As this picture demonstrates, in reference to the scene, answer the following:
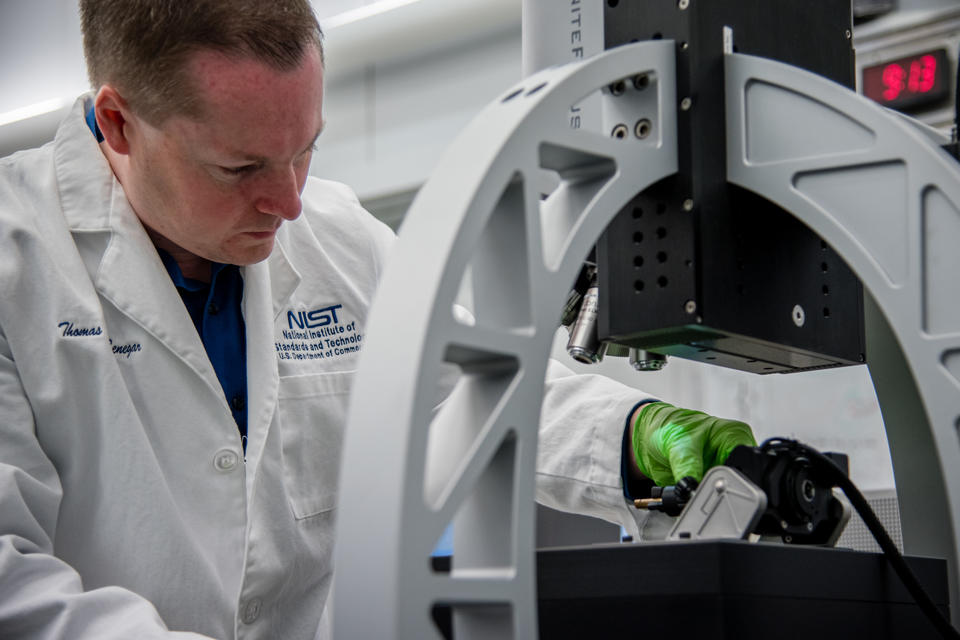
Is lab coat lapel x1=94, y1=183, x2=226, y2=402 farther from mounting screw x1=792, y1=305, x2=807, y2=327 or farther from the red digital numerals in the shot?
the red digital numerals

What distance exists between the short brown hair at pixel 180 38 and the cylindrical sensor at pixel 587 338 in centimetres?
48

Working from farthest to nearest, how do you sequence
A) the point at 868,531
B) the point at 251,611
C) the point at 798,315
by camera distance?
the point at 868,531 → the point at 251,611 → the point at 798,315

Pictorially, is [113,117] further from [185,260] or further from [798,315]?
[798,315]

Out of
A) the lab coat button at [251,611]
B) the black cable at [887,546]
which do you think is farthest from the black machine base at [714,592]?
the lab coat button at [251,611]

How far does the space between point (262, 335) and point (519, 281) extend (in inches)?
31.2

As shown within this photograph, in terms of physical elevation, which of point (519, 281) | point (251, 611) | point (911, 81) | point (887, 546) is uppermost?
point (911, 81)

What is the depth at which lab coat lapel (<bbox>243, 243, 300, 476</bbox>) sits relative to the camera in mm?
1405

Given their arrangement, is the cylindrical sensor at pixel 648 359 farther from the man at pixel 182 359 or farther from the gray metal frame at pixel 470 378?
the gray metal frame at pixel 470 378

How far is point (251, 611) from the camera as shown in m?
1.36

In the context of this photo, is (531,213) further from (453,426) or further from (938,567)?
(938,567)

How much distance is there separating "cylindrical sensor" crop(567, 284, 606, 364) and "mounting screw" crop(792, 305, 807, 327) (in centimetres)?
19

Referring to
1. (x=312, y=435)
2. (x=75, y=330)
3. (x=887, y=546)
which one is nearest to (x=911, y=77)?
(x=312, y=435)

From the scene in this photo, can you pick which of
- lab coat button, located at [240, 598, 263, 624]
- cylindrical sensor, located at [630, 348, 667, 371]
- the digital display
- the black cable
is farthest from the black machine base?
the digital display

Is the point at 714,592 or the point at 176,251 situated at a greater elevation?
the point at 176,251
